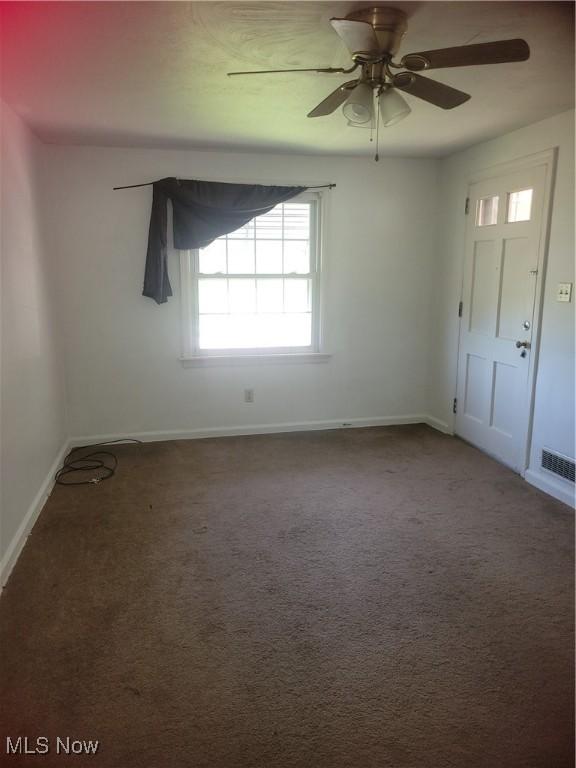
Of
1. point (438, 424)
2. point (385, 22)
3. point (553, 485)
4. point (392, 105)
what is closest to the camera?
point (385, 22)

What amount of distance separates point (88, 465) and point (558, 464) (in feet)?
11.0

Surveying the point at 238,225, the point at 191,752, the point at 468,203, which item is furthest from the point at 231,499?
the point at 468,203

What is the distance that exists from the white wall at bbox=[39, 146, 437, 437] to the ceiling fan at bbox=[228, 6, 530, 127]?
7.14ft

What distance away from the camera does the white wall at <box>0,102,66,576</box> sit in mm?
2709

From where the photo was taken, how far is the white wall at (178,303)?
417 cm

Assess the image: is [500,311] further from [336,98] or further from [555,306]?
[336,98]

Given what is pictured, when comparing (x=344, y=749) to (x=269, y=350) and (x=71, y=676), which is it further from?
(x=269, y=350)

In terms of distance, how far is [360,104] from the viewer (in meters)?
2.23

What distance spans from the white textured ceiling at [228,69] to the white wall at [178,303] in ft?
1.28

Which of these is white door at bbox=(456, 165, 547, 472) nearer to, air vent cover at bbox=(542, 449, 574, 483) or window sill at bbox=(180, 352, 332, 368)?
air vent cover at bbox=(542, 449, 574, 483)

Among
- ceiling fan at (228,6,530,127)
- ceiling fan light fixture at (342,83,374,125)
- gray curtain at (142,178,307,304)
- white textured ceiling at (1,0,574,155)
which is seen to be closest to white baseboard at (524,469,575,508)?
white textured ceiling at (1,0,574,155)

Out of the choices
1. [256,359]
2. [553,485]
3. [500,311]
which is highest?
[500,311]

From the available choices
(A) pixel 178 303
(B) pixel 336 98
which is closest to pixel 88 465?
(A) pixel 178 303

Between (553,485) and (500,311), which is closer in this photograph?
(553,485)
